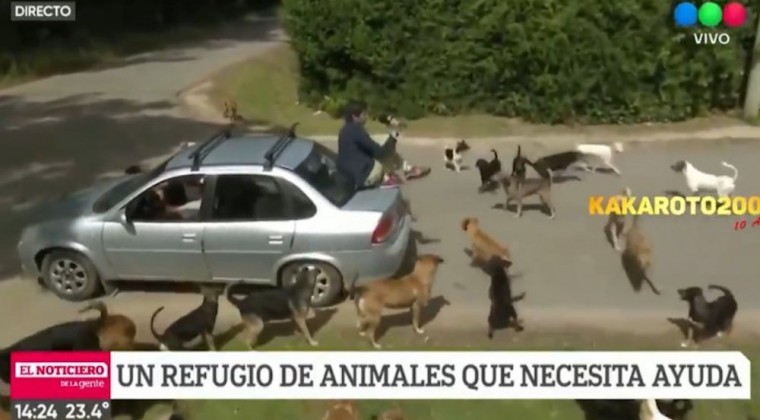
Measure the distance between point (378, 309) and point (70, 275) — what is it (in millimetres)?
2520

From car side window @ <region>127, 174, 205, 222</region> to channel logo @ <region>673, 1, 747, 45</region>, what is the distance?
326 inches

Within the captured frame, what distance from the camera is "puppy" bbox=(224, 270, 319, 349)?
6.09 m

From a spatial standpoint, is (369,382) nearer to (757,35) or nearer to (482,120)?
(482,120)

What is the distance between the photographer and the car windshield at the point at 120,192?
7.14 metres

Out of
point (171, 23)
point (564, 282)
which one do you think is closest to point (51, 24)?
point (171, 23)

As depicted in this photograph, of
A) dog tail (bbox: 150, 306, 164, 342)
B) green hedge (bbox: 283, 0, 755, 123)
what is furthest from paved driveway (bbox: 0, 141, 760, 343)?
green hedge (bbox: 283, 0, 755, 123)

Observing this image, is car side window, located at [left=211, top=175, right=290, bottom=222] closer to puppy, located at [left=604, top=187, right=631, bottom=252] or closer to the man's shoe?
the man's shoe

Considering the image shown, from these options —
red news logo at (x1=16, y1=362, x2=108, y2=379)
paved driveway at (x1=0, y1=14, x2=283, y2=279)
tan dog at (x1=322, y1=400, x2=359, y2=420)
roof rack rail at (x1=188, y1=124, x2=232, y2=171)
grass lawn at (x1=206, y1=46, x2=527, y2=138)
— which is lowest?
paved driveway at (x1=0, y1=14, x2=283, y2=279)

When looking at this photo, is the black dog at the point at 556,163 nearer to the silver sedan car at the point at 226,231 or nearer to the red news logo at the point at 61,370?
the silver sedan car at the point at 226,231

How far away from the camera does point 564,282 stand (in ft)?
24.6

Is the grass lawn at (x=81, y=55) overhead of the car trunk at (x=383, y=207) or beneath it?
beneath

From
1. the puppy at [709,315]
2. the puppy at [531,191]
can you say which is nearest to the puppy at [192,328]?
the puppy at [709,315]

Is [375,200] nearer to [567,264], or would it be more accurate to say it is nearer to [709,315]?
[567,264]
